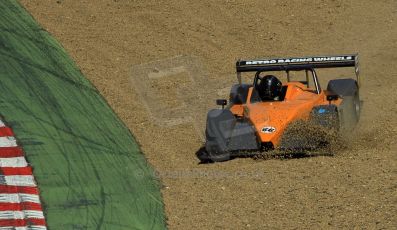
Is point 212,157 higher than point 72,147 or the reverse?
the reverse

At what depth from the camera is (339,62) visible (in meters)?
14.9

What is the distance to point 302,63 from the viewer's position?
1511 centimetres

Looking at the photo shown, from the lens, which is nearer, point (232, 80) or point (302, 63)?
point (302, 63)

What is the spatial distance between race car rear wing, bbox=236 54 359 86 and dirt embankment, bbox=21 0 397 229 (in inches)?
49.5

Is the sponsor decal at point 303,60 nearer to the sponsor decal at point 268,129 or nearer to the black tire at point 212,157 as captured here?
the sponsor decal at point 268,129

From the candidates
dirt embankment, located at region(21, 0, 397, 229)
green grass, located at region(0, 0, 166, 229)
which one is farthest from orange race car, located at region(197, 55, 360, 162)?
green grass, located at region(0, 0, 166, 229)

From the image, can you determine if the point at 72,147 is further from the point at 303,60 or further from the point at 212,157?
the point at 303,60

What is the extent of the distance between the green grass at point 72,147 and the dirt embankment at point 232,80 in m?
0.61

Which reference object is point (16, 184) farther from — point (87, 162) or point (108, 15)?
point (108, 15)

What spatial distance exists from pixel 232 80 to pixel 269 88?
15.0ft

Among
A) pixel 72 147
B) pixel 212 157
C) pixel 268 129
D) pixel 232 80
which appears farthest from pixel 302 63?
pixel 72 147

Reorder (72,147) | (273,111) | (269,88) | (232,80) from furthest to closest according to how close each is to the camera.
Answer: (232,80), (269,88), (273,111), (72,147)

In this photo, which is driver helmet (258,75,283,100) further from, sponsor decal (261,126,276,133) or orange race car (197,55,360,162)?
sponsor decal (261,126,276,133)

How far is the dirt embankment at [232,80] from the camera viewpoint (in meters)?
10.7
